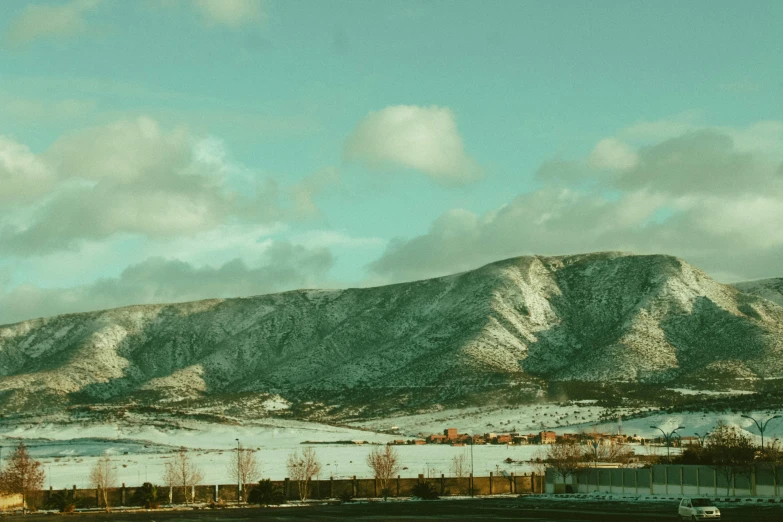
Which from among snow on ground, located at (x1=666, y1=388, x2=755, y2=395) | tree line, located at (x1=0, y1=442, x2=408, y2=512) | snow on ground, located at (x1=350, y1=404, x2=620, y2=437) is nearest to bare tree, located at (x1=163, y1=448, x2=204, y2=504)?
tree line, located at (x1=0, y1=442, x2=408, y2=512)

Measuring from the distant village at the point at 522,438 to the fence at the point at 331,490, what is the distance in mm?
45753

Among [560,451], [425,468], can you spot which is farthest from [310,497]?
[560,451]

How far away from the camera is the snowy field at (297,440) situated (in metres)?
125

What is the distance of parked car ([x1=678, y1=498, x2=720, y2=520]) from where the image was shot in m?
57.0

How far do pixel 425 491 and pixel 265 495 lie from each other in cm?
1448

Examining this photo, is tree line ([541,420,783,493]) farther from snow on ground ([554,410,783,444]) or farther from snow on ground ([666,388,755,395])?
snow on ground ([666,388,755,395])

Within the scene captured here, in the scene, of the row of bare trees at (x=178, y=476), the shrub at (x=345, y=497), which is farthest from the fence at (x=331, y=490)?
the shrub at (x=345, y=497)

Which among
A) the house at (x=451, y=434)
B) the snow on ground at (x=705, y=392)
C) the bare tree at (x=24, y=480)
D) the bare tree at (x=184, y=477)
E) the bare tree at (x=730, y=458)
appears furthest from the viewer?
the snow on ground at (x=705, y=392)

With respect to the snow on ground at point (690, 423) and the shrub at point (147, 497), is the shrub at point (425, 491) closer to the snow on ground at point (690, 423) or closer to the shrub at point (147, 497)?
the shrub at point (147, 497)

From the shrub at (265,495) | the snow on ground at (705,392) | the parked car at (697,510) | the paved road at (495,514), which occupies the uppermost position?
the snow on ground at (705,392)

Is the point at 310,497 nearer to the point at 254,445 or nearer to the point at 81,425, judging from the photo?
the point at 254,445

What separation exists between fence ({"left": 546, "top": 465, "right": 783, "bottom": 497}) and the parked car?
28758 millimetres

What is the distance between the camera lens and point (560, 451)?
125 metres

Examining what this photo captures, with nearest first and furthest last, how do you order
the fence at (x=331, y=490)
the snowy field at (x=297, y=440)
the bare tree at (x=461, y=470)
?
the fence at (x=331, y=490)
the bare tree at (x=461, y=470)
the snowy field at (x=297, y=440)
